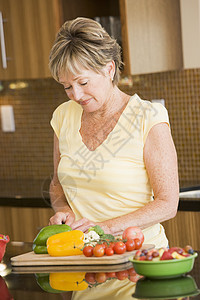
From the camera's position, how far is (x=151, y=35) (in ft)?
10.7

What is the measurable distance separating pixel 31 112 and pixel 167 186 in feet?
7.57

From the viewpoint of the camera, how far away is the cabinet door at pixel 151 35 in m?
3.16

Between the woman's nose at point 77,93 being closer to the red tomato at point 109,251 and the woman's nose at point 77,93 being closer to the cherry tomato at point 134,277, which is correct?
the red tomato at point 109,251

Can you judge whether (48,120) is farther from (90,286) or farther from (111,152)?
(90,286)

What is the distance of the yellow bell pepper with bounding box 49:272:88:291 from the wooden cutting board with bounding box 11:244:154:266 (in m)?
0.05

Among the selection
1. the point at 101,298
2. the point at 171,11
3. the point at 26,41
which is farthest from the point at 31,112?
the point at 101,298

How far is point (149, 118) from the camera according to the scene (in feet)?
6.61

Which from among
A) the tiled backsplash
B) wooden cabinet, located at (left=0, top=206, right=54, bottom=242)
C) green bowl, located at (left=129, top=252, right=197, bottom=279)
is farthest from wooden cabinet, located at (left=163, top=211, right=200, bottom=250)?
green bowl, located at (left=129, top=252, right=197, bottom=279)

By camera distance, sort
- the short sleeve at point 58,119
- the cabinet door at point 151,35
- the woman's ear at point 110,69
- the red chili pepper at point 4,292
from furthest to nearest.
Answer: the cabinet door at point 151,35, the short sleeve at point 58,119, the woman's ear at point 110,69, the red chili pepper at point 4,292

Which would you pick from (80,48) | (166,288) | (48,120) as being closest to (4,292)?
(166,288)

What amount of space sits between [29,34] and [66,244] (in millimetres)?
2065

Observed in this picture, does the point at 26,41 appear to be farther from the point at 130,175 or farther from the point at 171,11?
the point at 130,175

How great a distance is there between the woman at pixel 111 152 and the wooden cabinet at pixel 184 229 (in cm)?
88

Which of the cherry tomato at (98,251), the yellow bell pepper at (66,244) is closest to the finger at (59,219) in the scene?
the yellow bell pepper at (66,244)
